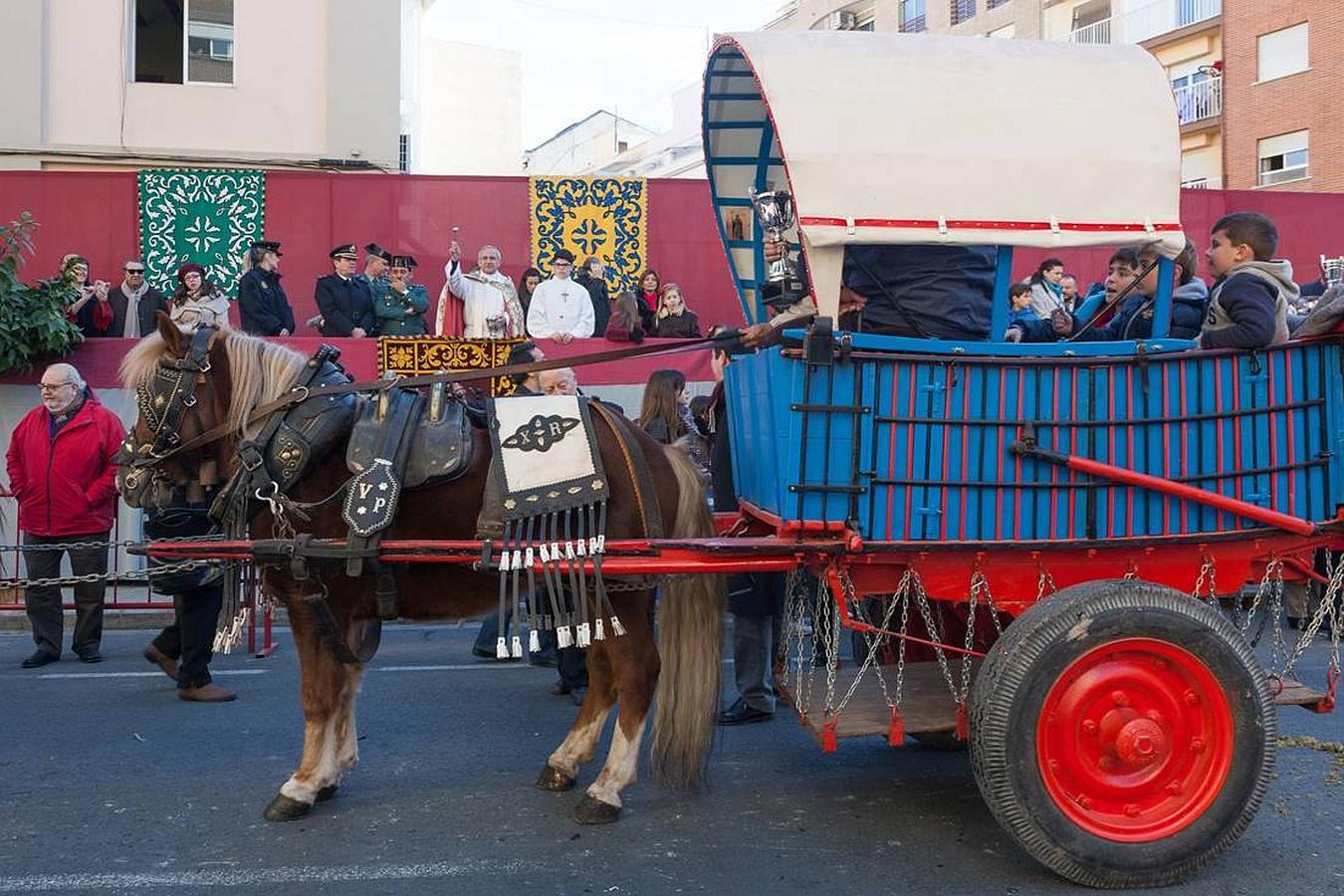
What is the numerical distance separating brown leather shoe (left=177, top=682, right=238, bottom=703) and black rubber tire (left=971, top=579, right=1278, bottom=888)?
4.42m

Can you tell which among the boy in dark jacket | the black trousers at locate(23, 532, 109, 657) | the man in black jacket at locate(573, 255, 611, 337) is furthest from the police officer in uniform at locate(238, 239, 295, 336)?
the boy in dark jacket

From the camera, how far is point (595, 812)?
14.8ft

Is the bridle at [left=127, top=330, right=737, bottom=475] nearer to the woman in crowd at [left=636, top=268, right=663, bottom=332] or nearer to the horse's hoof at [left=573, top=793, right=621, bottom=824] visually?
the horse's hoof at [left=573, top=793, right=621, bottom=824]

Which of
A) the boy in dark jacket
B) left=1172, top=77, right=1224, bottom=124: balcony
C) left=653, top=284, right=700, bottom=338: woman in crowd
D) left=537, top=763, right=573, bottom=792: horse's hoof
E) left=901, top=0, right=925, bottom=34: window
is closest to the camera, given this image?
the boy in dark jacket

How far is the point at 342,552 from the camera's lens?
432 centimetres

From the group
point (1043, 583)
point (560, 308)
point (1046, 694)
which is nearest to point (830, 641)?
point (1043, 583)

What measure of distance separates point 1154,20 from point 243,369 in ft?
113

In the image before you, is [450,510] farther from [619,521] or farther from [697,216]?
[697,216]

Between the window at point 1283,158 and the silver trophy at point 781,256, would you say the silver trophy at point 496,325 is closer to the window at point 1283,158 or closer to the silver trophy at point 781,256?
the silver trophy at point 781,256

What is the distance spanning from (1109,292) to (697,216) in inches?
329

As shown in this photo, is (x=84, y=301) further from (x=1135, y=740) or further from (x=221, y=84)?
(x=1135, y=740)

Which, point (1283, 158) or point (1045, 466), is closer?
point (1045, 466)

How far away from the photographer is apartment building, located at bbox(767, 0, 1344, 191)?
2825 centimetres

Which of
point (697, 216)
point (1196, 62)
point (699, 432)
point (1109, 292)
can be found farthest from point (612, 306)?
point (1196, 62)
